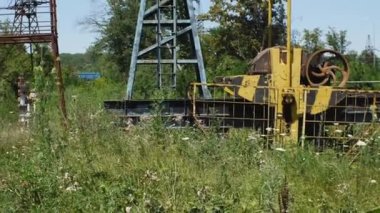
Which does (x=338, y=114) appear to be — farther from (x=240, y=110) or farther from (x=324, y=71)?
(x=240, y=110)

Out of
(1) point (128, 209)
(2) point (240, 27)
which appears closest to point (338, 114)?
(1) point (128, 209)

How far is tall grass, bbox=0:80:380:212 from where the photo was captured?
16.5 feet

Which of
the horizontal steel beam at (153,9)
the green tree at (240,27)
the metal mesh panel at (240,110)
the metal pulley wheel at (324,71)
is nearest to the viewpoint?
the metal mesh panel at (240,110)

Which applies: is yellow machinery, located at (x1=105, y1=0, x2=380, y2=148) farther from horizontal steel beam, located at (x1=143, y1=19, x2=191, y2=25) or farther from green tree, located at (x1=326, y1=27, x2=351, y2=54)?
green tree, located at (x1=326, y1=27, x2=351, y2=54)

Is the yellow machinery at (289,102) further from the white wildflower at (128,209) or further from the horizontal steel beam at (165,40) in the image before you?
the white wildflower at (128,209)

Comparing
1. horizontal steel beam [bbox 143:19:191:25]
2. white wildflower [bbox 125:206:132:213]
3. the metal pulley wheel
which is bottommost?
white wildflower [bbox 125:206:132:213]

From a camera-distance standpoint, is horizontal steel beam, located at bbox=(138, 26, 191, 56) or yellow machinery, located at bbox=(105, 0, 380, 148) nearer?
yellow machinery, located at bbox=(105, 0, 380, 148)

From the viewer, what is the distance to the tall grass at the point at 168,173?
5043mm

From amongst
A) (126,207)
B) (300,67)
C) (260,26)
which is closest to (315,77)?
(300,67)

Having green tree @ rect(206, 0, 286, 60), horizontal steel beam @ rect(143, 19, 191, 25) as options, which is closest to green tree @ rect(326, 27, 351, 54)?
green tree @ rect(206, 0, 286, 60)

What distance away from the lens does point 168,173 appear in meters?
5.84

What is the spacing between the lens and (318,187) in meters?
5.92

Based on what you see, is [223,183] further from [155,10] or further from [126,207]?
[155,10]

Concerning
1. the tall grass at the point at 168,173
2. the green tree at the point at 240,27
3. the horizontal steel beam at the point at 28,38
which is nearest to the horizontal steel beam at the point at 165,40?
the horizontal steel beam at the point at 28,38
